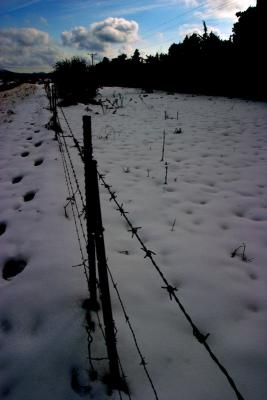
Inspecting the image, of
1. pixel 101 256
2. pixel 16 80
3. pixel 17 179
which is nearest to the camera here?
pixel 101 256

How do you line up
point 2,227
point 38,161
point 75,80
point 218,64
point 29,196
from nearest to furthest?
point 2,227, point 29,196, point 38,161, point 75,80, point 218,64

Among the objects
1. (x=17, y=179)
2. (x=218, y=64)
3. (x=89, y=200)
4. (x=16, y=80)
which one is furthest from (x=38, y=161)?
(x=16, y=80)

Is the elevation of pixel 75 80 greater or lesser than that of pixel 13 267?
greater

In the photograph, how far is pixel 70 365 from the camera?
1.76 meters

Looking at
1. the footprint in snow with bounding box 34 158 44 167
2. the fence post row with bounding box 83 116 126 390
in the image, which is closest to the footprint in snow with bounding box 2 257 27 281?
the fence post row with bounding box 83 116 126 390

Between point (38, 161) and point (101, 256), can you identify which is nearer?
point (101, 256)

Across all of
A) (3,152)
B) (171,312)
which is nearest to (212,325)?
(171,312)

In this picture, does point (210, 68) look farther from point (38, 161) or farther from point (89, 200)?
point (89, 200)

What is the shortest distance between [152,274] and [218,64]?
1668 cm

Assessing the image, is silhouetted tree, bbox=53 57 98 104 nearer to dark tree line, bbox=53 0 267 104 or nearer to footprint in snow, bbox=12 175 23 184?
dark tree line, bbox=53 0 267 104

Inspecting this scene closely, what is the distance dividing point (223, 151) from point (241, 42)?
12.3 meters

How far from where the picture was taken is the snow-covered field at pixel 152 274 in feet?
5.71

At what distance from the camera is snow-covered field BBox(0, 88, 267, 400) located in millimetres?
1740

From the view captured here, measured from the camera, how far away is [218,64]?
1603 centimetres
